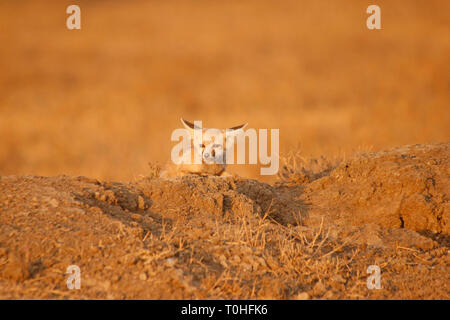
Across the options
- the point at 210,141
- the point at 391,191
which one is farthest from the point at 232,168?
the point at 391,191

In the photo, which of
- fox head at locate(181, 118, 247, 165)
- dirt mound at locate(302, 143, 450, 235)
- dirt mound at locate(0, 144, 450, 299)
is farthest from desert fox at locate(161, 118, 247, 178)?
dirt mound at locate(302, 143, 450, 235)

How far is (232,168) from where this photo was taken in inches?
442

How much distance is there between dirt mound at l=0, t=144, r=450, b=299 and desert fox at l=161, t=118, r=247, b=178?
168 cm

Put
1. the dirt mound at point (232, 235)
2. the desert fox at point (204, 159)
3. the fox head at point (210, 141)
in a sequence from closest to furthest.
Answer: the dirt mound at point (232, 235) → the desert fox at point (204, 159) → the fox head at point (210, 141)

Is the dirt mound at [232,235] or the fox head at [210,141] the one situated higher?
the fox head at [210,141]

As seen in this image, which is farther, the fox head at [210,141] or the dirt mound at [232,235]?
the fox head at [210,141]

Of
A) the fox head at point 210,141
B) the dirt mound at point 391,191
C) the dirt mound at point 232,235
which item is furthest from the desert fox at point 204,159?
the dirt mound at point 391,191

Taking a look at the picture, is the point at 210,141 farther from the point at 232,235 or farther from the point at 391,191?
the point at 232,235

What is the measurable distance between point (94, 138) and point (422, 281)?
11.0m

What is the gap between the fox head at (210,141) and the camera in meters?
7.27

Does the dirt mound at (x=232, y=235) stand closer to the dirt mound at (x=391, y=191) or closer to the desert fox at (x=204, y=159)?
the dirt mound at (x=391, y=191)

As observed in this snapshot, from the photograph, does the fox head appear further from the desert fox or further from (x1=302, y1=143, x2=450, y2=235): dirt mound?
(x1=302, y1=143, x2=450, y2=235): dirt mound

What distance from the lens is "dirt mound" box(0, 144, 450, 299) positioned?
368 cm

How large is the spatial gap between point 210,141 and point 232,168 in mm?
3856
